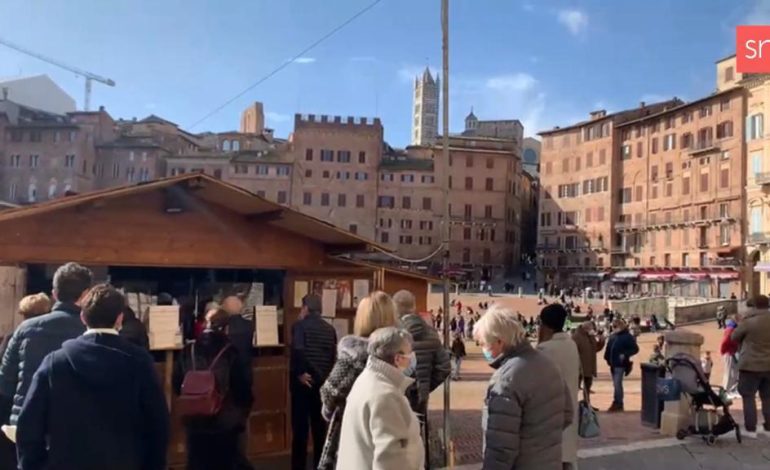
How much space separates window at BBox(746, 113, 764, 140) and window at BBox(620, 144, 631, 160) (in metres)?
13.3

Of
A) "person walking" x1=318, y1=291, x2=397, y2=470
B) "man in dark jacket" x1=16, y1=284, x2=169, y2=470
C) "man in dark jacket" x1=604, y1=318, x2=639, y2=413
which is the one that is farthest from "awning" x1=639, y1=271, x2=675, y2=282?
"man in dark jacket" x1=16, y1=284, x2=169, y2=470

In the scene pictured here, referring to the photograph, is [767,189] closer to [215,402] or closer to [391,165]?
[391,165]

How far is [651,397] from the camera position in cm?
837

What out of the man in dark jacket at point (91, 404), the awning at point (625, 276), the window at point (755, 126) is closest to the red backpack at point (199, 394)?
the man in dark jacket at point (91, 404)

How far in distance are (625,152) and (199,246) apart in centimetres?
6240

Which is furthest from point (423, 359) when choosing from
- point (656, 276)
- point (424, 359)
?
point (656, 276)

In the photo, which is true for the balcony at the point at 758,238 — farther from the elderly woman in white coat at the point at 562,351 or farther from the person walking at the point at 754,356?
the elderly woman in white coat at the point at 562,351

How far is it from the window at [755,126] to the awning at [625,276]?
15.2 m

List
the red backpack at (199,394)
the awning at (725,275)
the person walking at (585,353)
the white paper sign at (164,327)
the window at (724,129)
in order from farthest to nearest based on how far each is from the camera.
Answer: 1. the window at (724,129)
2. the awning at (725,275)
3. the person walking at (585,353)
4. the white paper sign at (164,327)
5. the red backpack at (199,394)

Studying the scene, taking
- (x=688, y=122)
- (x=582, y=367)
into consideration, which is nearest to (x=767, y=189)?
(x=688, y=122)

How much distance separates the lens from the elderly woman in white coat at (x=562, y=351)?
459 cm

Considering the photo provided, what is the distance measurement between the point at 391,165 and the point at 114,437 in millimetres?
67561

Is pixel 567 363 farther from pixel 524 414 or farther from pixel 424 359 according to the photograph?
pixel 524 414

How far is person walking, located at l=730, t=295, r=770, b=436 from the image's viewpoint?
24.3 feet
